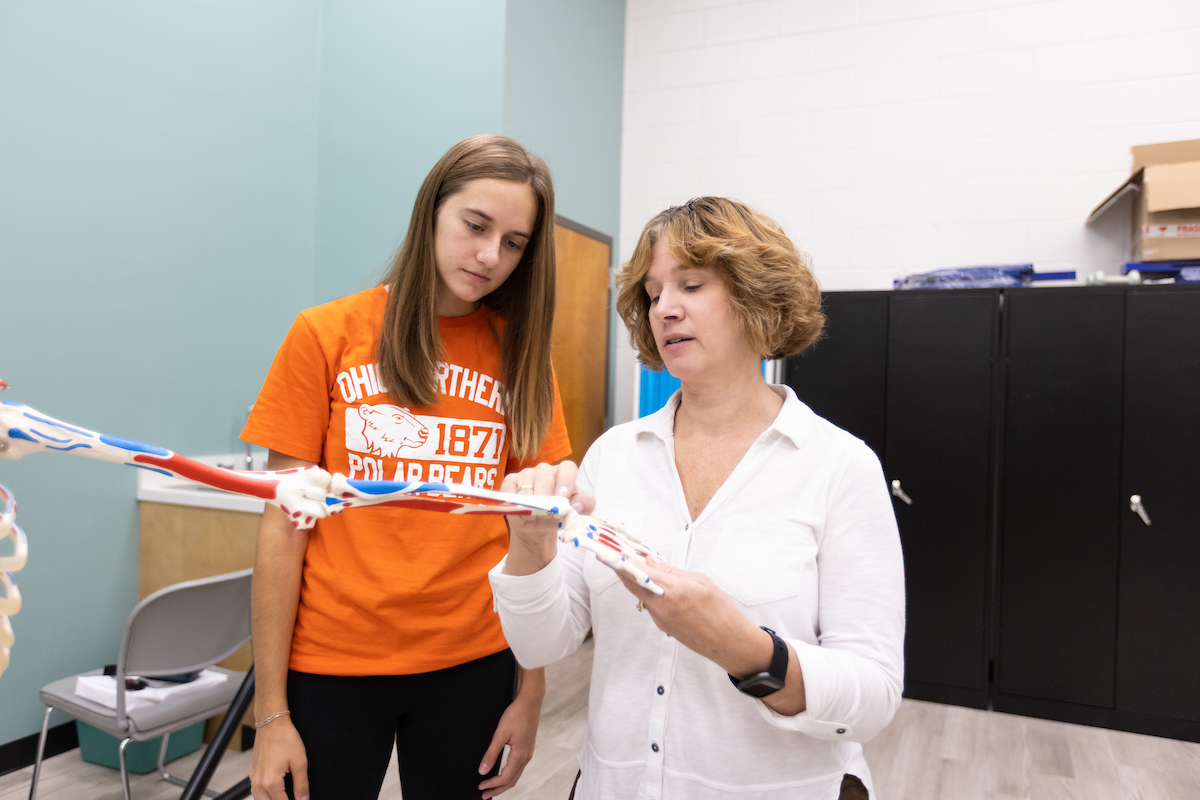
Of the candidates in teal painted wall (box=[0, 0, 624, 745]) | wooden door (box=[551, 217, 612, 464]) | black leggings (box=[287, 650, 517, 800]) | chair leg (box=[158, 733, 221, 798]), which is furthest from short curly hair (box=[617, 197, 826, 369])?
wooden door (box=[551, 217, 612, 464])

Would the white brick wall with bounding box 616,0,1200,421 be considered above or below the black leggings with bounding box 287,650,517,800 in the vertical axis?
above

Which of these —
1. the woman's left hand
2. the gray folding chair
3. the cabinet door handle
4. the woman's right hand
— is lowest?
the gray folding chair

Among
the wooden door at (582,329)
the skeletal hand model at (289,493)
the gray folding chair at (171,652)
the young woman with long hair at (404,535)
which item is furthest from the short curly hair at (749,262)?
the wooden door at (582,329)

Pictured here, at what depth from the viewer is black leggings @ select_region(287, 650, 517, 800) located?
115 cm

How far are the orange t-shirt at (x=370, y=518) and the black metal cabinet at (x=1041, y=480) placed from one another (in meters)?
2.61

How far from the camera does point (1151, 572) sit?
10.0 feet

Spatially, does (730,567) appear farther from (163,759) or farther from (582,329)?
(582,329)

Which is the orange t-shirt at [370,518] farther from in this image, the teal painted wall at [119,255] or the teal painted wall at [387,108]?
the teal painted wall at [387,108]

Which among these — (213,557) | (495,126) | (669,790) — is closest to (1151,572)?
(669,790)

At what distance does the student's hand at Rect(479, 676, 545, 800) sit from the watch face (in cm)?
52

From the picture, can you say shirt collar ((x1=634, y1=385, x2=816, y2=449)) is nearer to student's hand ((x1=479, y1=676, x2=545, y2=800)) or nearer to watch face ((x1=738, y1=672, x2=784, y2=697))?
watch face ((x1=738, y1=672, x2=784, y2=697))

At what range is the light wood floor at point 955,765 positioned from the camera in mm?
2422

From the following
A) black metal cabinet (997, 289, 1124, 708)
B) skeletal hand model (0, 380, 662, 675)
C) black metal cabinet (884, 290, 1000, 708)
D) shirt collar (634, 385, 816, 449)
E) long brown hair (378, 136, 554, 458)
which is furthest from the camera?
black metal cabinet (884, 290, 1000, 708)

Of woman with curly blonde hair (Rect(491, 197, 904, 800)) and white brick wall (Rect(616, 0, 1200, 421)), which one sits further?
white brick wall (Rect(616, 0, 1200, 421))
